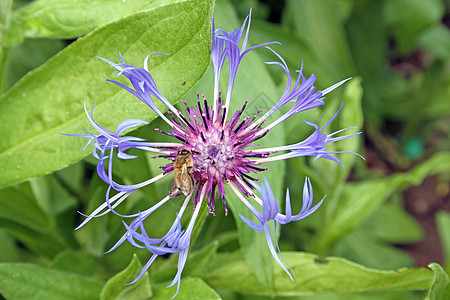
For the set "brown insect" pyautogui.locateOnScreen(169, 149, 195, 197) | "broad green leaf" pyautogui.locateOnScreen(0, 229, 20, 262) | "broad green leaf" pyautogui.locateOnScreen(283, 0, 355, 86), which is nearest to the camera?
"brown insect" pyautogui.locateOnScreen(169, 149, 195, 197)

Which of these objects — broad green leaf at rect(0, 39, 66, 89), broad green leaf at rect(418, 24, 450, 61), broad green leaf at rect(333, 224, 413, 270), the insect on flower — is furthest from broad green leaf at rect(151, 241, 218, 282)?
broad green leaf at rect(418, 24, 450, 61)

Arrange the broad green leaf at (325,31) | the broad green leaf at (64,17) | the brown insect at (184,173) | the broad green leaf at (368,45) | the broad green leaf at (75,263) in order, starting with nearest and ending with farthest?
the brown insect at (184,173)
the broad green leaf at (64,17)
the broad green leaf at (75,263)
the broad green leaf at (325,31)
the broad green leaf at (368,45)

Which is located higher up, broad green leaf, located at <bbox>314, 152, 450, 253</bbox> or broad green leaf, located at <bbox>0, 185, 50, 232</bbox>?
broad green leaf, located at <bbox>0, 185, 50, 232</bbox>

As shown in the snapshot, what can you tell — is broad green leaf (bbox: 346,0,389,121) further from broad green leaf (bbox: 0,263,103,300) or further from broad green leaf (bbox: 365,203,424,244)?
broad green leaf (bbox: 0,263,103,300)

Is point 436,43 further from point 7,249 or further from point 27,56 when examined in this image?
point 7,249

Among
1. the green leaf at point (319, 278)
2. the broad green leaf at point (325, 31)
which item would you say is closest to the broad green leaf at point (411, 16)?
the broad green leaf at point (325, 31)

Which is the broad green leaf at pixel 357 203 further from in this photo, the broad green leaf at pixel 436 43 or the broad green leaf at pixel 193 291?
the broad green leaf at pixel 436 43

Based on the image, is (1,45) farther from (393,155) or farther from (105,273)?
(393,155)
